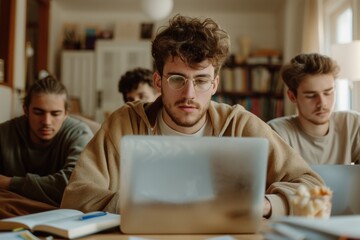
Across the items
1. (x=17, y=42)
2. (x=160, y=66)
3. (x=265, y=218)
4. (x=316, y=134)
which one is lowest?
(x=265, y=218)

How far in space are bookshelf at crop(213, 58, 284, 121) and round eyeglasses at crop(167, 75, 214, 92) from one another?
4.04 metres

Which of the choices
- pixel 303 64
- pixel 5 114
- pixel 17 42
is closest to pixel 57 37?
pixel 17 42

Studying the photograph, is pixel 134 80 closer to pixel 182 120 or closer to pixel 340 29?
pixel 182 120

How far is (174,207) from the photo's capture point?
3.03 feet

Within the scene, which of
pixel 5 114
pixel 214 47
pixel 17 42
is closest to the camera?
pixel 214 47

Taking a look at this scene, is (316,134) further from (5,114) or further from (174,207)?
(5,114)

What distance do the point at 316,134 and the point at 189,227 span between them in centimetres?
139

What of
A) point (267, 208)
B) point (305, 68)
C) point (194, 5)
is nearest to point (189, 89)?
point (267, 208)

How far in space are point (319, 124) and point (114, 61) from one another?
12.4ft

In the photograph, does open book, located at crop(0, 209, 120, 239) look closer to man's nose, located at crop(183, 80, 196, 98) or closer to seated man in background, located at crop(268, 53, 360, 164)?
man's nose, located at crop(183, 80, 196, 98)

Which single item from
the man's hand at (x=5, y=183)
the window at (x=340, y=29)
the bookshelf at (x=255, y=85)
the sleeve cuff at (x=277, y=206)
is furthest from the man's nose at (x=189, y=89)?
the bookshelf at (x=255, y=85)

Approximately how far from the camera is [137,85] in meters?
2.81

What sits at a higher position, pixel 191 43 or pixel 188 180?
pixel 191 43

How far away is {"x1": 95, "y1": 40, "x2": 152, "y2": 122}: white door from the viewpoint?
17.9 feet
